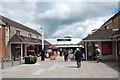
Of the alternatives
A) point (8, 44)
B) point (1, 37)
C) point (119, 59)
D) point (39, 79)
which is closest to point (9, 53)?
point (8, 44)

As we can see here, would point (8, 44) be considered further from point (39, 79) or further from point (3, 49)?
point (39, 79)

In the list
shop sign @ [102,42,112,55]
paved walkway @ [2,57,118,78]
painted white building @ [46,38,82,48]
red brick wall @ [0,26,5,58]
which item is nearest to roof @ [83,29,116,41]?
shop sign @ [102,42,112,55]

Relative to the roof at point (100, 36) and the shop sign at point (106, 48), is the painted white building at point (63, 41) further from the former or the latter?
the shop sign at point (106, 48)

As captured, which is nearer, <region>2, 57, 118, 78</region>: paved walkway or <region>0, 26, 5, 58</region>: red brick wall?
<region>2, 57, 118, 78</region>: paved walkway

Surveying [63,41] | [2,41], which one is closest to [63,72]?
[2,41]

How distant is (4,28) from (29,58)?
305 inches

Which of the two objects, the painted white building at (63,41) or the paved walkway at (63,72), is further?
the painted white building at (63,41)

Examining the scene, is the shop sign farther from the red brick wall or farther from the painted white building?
the painted white building

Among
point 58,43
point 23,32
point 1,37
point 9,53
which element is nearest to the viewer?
point 1,37

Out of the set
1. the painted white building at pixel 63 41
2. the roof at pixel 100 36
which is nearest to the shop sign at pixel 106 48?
the roof at pixel 100 36

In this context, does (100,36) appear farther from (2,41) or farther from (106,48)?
(2,41)

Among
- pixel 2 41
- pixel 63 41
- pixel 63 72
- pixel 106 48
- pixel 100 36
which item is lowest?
pixel 63 72

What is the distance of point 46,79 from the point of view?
364 inches

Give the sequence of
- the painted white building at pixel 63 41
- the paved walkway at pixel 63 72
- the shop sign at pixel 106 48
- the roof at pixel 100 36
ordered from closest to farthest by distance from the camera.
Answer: the paved walkway at pixel 63 72
the roof at pixel 100 36
the shop sign at pixel 106 48
the painted white building at pixel 63 41
